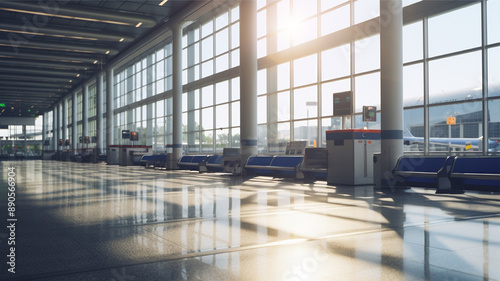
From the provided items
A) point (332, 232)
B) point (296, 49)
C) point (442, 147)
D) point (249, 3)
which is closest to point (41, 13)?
point (249, 3)

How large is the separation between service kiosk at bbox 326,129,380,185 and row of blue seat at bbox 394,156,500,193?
139 centimetres

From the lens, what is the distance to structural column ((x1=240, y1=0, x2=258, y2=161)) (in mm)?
19297

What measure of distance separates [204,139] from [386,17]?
62.2ft

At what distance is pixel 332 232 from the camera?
5004 mm

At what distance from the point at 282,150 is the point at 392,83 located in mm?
10868

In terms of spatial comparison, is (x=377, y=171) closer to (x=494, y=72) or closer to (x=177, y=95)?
(x=494, y=72)

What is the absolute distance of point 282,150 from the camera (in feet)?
72.1

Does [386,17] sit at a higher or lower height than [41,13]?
lower

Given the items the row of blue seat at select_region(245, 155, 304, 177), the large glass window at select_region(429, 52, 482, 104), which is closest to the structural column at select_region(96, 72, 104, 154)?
the row of blue seat at select_region(245, 155, 304, 177)

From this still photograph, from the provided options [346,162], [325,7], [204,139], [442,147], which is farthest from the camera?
[204,139]

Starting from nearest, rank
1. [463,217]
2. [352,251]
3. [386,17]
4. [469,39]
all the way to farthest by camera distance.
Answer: [352,251] → [463,217] → [386,17] → [469,39]

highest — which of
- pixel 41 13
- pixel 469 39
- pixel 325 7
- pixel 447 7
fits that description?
pixel 41 13

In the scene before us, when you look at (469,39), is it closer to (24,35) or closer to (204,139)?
(204,139)

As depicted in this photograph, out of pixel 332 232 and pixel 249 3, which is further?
pixel 249 3
